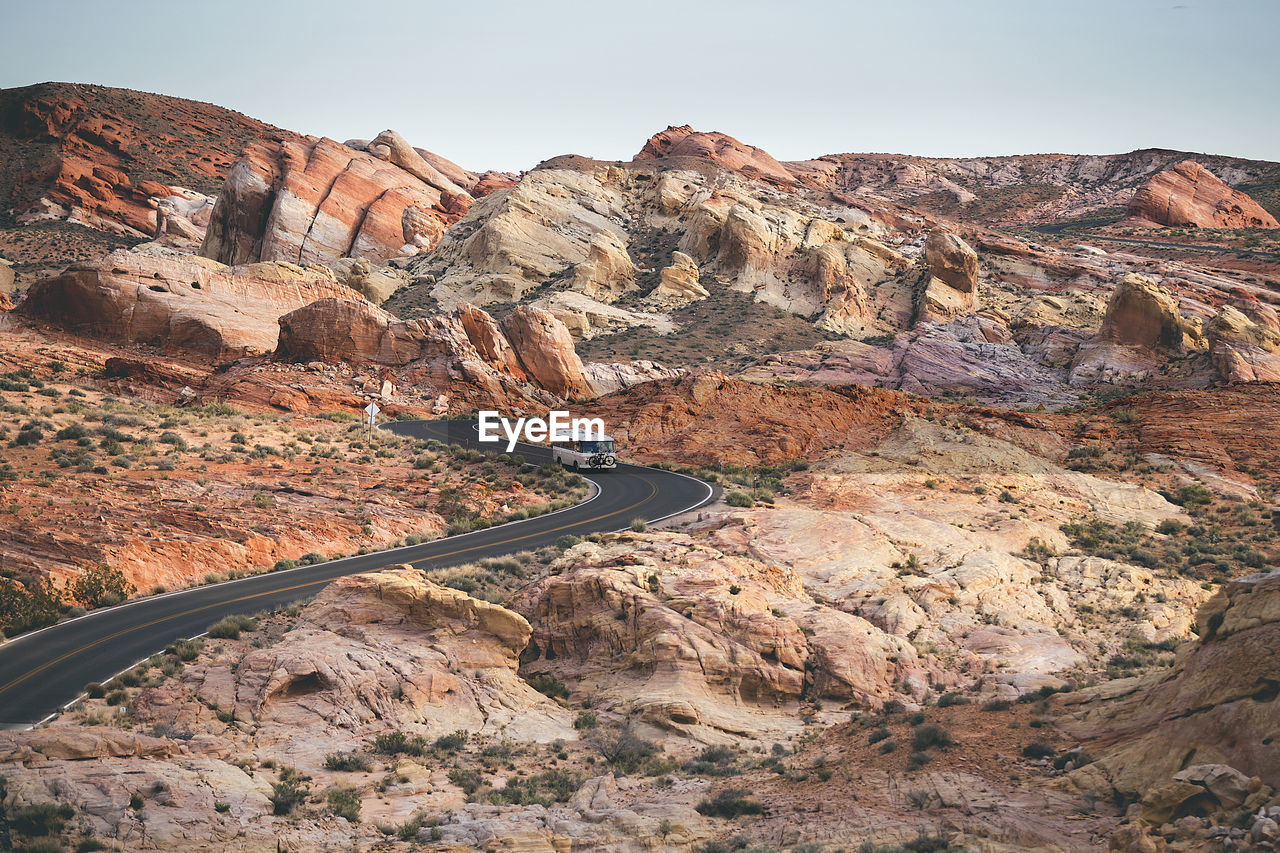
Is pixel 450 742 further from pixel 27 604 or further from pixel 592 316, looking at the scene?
pixel 592 316

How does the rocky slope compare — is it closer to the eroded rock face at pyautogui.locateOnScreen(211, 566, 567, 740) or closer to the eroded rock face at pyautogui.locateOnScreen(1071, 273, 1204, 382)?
the eroded rock face at pyautogui.locateOnScreen(1071, 273, 1204, 382)

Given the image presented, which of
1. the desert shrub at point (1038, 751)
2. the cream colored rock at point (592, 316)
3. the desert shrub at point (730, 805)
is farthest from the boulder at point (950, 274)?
the desert shrub at point (730, 805)

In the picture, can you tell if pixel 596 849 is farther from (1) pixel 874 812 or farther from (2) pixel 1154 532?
(2) pixel 1154 532

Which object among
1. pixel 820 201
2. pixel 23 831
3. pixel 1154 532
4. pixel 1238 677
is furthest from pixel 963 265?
pixel 23 831

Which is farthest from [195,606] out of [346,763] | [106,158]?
[106,158]

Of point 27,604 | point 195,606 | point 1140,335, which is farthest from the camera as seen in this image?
point 1140,335

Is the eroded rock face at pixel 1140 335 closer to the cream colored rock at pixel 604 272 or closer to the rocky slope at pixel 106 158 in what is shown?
the cream colored rock at pixel 604 272
